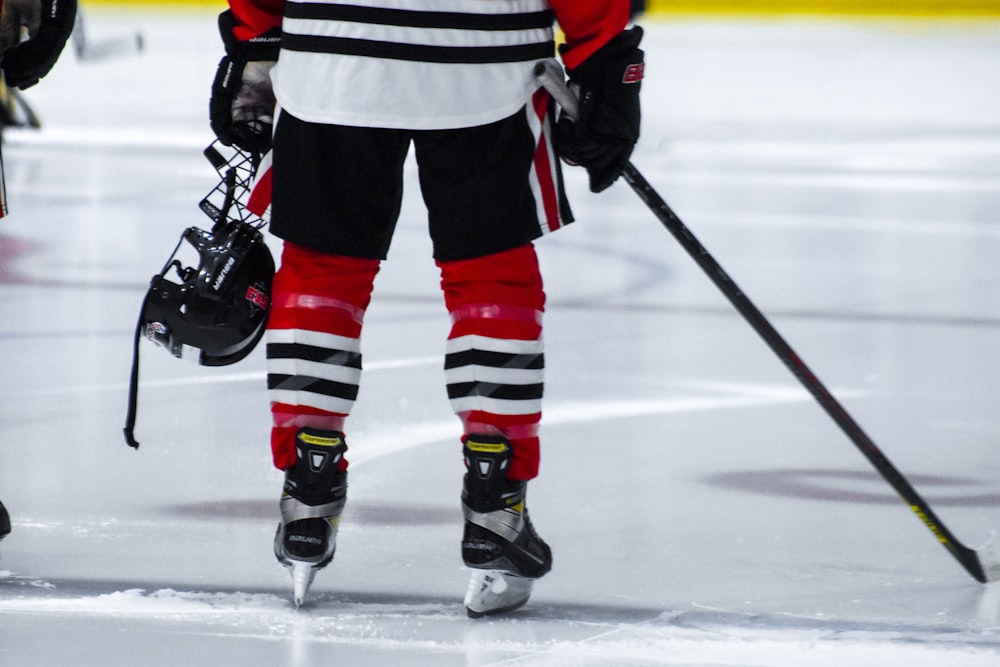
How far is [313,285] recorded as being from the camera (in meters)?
1.75

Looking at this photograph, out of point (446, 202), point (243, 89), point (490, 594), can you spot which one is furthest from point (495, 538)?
point (243, 89)

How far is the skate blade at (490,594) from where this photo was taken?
1747 millimetres

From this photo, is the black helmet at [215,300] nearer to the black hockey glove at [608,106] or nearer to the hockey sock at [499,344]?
the hockey sock at [499,344]

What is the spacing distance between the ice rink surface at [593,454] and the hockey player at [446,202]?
12 cm

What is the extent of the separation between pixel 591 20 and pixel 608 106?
Result: 0.10m

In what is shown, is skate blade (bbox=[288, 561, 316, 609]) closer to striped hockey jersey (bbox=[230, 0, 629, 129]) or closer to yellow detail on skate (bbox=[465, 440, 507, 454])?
yellow detail on skate (bbox=[465, 440, 507, 454])

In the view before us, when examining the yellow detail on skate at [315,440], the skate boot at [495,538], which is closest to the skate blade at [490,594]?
the skate boot at [495,538]

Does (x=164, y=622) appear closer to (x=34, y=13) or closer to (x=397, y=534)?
(x=397, y=534)

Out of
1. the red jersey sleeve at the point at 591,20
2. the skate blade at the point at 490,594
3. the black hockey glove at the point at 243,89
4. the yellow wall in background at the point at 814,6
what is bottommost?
the yellow wall in background at the point at 814,6

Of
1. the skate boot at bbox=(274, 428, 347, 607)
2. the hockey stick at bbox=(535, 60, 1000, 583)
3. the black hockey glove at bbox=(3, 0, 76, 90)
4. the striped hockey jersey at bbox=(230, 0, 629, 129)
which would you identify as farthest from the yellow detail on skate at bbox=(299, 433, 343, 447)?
the black hockey glove at bbox=(3, 0, 76, 90)

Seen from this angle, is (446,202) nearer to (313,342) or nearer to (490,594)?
(313,342)

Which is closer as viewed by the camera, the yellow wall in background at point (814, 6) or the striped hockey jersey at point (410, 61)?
the striped hockey jersey at point (410, 61)

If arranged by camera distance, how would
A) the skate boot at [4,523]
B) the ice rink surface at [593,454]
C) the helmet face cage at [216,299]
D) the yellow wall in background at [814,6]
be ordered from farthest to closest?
the yellow wall in background at [814,6]
the skate boot at [4,523]
the helmet face cage at [216,299]
the ice rink surface at [593,454]

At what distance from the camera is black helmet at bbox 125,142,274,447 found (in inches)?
71.2
